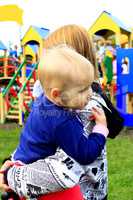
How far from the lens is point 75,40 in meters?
2.09

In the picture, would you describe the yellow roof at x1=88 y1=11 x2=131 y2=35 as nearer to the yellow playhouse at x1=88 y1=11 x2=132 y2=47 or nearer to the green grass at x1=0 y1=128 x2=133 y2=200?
the yellow playhouse at x1=88 y1=11 x2=132 y2=47

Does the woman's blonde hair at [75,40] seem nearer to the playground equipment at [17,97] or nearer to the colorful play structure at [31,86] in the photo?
the colorful play structure at [31,86]

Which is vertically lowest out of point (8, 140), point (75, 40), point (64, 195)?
point (8, 140)

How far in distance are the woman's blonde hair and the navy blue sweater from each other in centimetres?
31

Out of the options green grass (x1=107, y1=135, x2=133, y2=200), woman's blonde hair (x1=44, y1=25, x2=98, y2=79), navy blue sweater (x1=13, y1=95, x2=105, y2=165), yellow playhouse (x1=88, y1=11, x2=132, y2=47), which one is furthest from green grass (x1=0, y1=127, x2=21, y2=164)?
navy blue sweater (x1=13, y1=95, x2=105, y2=165)

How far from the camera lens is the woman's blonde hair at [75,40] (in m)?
2.08

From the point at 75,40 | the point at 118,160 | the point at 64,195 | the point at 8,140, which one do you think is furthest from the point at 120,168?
the point at 64,195

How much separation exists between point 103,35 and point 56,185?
10788 mm

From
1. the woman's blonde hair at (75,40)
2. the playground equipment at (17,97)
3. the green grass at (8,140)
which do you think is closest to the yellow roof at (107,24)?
the playground equipment at (17,97)

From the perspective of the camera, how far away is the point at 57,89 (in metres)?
1.76

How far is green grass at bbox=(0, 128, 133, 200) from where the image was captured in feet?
14.9

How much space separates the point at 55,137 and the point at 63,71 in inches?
10.0

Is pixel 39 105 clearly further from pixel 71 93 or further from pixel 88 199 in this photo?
pixel 88 199

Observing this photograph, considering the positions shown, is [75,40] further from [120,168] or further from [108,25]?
[108,25]
